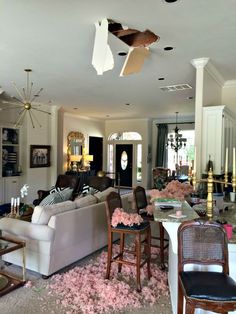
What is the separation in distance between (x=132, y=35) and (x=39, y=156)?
592cm

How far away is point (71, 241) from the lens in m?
3.53

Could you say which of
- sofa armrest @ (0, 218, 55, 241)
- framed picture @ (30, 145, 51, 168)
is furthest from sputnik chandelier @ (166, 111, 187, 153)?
sofa armrest @ (0, 218, 55, 241)

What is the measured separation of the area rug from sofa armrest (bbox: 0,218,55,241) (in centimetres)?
54

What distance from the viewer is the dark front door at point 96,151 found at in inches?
454

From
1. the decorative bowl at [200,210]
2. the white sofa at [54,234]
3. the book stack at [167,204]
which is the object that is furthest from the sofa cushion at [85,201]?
the decorative bowl at [200,210]

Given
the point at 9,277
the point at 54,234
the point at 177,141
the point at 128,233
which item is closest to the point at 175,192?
the point at 128,233

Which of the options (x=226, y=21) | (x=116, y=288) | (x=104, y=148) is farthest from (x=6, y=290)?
(x=104, y=148)

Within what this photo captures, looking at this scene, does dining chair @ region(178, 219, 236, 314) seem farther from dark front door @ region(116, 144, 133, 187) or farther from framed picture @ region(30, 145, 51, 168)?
dark front door @ region(116, 144, 133, 187)

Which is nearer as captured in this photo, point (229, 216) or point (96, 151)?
point (229, 216)

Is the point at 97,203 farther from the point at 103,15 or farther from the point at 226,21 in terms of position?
the point at 226,21

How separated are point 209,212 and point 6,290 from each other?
91.7 inches

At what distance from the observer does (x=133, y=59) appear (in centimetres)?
371

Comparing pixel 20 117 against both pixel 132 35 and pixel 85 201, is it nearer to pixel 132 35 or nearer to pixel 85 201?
pixel 85 201

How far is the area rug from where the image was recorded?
8.88ft
